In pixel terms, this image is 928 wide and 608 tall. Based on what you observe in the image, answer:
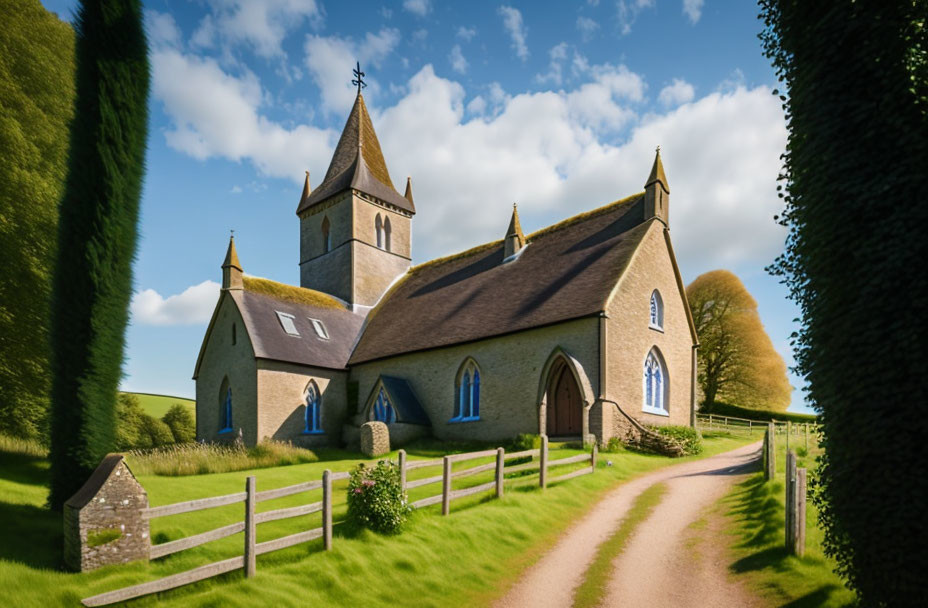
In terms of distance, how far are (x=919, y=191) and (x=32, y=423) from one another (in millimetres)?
26773

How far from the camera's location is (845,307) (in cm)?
801

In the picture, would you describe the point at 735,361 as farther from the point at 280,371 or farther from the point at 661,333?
the point at 280,371

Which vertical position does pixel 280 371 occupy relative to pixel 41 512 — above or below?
above

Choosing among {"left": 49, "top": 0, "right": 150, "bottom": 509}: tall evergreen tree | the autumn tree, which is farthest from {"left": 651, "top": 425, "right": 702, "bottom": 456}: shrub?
the autumn tree

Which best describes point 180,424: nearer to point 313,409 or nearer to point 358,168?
point 313,409

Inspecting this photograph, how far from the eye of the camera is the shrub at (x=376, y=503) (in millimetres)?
11836


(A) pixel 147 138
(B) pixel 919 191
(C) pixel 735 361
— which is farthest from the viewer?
(C) pixel 735 361

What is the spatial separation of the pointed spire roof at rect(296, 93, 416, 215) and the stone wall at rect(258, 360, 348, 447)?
557 inches

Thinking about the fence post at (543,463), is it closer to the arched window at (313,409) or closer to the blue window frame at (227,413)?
the arched window at (313,409)

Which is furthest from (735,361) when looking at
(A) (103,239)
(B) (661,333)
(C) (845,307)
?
(A) (103,239)

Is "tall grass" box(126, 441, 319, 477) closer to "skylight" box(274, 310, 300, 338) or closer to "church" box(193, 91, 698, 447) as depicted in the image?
"church" box(193, 91, 698, 447)

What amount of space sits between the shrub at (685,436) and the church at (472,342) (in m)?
1.42

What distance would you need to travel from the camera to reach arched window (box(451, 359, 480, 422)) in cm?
2798

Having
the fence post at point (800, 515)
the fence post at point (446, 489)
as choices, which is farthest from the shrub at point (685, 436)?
the fence post at point (800, 515)
